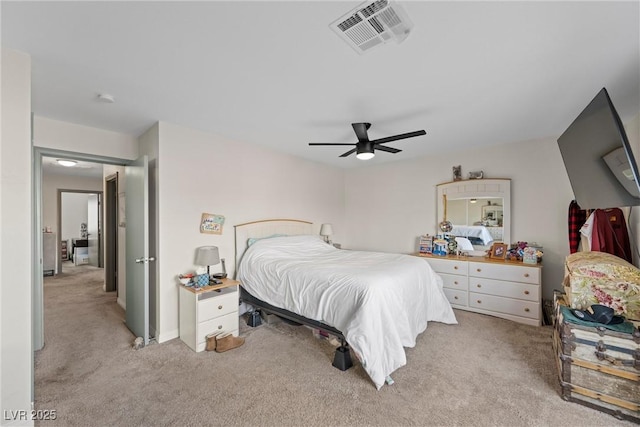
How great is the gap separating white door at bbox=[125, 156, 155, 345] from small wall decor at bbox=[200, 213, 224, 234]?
63 cm

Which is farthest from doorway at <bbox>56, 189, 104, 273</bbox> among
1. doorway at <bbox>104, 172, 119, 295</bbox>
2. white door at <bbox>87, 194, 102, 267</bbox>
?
doorway at <bbox>104, 172, 119, 295</bbox>

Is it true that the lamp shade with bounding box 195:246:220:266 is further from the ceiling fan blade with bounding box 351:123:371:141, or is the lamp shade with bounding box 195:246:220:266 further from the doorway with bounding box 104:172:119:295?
the doorway with bounding box 104:172:119:295

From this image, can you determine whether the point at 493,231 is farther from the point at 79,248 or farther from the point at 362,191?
the point at 79,248

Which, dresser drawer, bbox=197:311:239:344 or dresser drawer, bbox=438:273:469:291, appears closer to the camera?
dresser drawer, bbox=197:311:239:344

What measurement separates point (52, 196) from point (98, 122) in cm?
545

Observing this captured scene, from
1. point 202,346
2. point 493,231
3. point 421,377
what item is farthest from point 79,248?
point 493,231

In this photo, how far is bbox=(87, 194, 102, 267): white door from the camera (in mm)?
7422

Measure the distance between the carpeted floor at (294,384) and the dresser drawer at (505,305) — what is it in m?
0.24

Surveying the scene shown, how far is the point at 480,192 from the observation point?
13.8ft

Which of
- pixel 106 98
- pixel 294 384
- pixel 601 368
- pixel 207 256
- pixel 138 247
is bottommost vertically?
pixel 294 384

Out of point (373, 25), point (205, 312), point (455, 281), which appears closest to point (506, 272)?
point (455, 281)

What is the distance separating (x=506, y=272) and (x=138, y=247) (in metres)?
4.58

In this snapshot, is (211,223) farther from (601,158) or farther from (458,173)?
(458,173)

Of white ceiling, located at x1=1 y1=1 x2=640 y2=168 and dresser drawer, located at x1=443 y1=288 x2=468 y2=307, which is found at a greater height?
white ceiling, located at x1=1 y1=1 x2=640 y2=168
